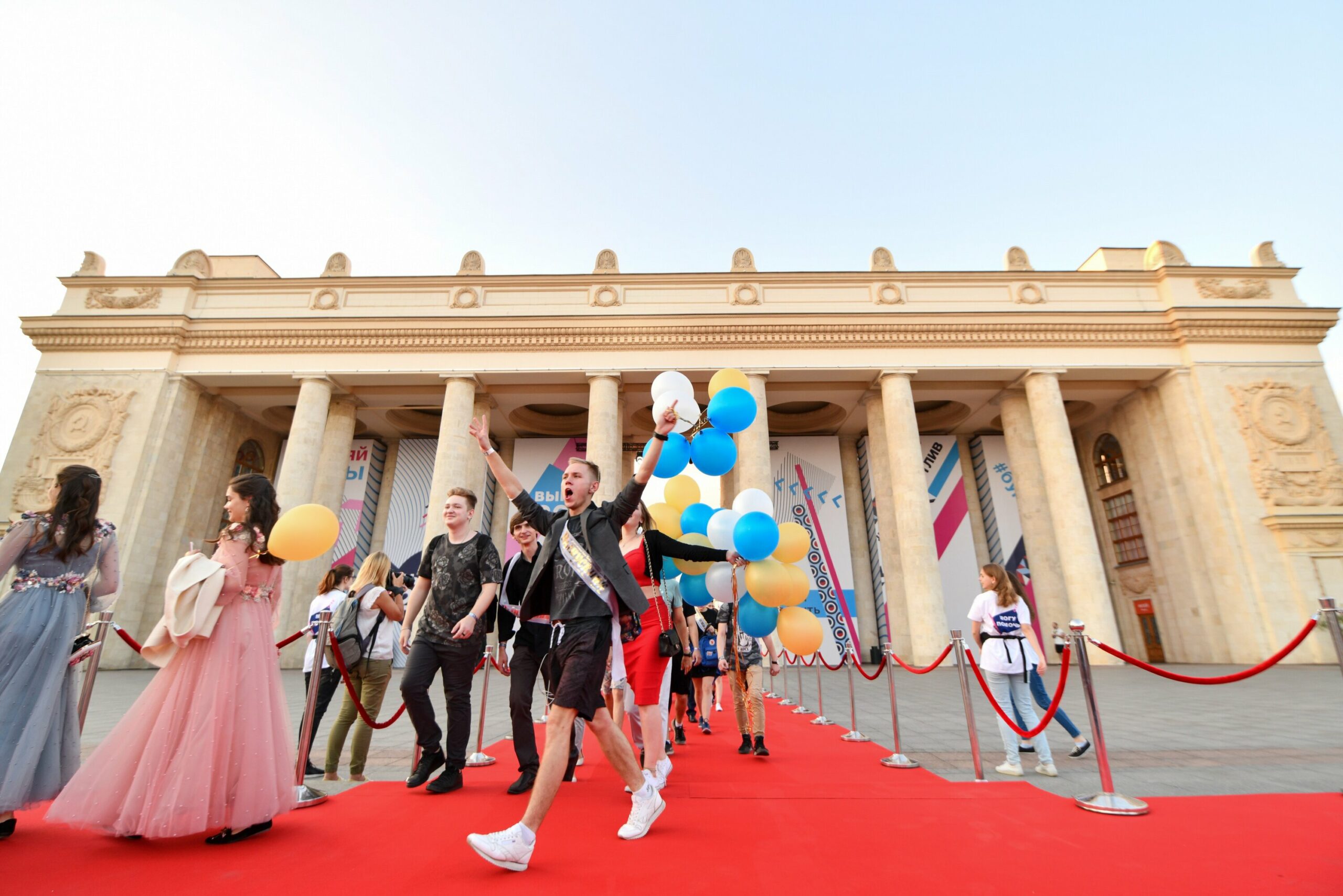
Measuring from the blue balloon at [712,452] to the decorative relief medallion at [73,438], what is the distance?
18.0 m

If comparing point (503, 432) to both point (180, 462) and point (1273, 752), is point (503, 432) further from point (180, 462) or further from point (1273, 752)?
point (1273, 752)

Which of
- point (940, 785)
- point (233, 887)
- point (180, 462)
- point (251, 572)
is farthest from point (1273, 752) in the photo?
point (180, 462)

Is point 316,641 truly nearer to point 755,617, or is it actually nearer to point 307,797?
point 307,797

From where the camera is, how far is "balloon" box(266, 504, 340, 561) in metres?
3.30

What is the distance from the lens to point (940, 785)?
3.92 metres

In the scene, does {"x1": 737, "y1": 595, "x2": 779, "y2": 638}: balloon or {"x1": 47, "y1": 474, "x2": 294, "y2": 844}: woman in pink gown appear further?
{"x1": 737, "y1": 595, "x2": 779, "y2": 638}: balloon

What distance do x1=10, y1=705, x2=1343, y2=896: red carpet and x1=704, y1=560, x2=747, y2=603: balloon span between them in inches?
74.9

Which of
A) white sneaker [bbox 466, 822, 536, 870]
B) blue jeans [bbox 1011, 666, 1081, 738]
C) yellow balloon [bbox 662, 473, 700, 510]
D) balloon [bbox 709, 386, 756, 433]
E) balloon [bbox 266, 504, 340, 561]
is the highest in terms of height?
balloon [bbox 709, 386, 756, 433]

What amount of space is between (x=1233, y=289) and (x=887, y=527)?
40.2 feet

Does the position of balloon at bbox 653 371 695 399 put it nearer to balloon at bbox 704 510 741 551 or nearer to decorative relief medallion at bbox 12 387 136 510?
balloon at bbox 704 510 741 551

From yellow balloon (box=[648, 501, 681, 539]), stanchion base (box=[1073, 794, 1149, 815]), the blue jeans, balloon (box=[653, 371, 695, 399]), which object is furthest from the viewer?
yellow balloon (box=[648, 501, 681, 539])

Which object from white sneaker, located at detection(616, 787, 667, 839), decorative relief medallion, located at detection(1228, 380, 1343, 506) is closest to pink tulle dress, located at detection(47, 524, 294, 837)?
white sneaker, located at detection(616, 787, 667, 839)

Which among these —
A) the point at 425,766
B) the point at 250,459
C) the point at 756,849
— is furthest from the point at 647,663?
the point at 250,459

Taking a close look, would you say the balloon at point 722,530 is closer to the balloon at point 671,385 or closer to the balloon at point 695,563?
the balloon at point 695,563
